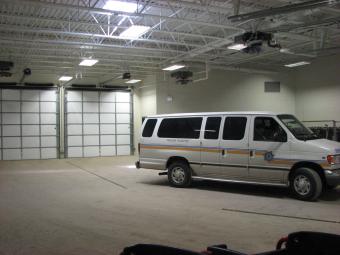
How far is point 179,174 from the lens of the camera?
10.5 m

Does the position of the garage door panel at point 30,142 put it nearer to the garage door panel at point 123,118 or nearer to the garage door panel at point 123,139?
the garage door panel at point 123,139

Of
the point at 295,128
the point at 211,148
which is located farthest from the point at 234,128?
the point at 295,128

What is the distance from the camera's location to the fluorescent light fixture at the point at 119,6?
973cm

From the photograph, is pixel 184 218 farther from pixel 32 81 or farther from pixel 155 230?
pixel 32 81

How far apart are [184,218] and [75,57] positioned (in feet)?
38.2

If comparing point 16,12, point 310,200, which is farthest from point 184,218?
point 16,12

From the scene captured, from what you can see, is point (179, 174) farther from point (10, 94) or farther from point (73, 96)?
point (10, 94)

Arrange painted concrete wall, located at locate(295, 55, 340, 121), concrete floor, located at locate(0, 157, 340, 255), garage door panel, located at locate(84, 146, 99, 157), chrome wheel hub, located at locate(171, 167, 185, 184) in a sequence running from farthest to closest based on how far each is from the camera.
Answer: garage door panel, located at locate(84, 146, 99, 157), painted concrete wall, located at locate(295, 55, 340, 121), chrome wheel hub, located at locate(171, 167, 185, 184), concrete floor, located at locate(0, 157, 340, 255)

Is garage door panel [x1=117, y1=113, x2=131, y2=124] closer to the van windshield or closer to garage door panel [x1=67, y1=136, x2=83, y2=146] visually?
garage door panel [x1=67, y1=136, x2=83, y2=146]

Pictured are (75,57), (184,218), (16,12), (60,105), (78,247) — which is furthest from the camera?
(60,105)

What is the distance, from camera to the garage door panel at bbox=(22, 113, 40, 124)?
67.9 feet

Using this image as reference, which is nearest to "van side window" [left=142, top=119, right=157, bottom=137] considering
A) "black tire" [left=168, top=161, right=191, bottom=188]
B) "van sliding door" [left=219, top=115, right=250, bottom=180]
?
"black tire" [left=168, top=161, right=191, bottom=188]

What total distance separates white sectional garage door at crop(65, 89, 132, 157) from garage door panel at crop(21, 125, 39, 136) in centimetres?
163

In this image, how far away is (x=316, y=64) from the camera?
2000 centimetres
